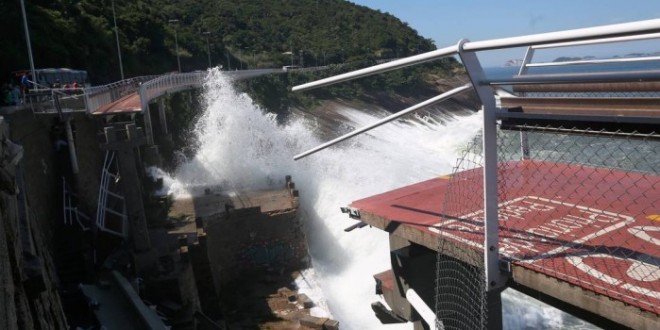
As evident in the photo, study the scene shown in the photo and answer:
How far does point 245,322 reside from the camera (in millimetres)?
12078

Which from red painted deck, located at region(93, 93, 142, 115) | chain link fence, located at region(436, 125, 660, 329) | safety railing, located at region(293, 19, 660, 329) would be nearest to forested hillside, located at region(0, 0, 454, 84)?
red painted deck, located at region(93, 93, 142, 115)

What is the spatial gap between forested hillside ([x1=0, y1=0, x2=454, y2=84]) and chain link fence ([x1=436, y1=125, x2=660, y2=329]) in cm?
2190

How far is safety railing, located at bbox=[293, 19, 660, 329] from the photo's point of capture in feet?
7.72

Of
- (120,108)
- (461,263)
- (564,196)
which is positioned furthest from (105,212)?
(564,196)

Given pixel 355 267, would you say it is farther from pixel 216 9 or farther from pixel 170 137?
pixel 216 9

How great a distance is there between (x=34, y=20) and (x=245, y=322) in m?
19.0

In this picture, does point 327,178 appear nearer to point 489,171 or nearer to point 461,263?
point 461,263

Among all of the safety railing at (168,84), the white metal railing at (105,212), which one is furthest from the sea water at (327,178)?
the white metal railing at (105,212)

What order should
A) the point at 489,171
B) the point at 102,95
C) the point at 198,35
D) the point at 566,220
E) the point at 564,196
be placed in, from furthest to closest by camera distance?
the point at 198,35
the point at 102,95
the point at 564,196
the point at 566,220
the point at 489,171

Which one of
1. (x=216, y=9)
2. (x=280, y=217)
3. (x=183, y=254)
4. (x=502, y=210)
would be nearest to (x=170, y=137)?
(x=280, y=217)

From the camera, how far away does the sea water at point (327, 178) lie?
1304 cm

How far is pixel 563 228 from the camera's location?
335 centimetres

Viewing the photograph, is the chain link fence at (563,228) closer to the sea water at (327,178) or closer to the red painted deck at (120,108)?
the sea water at (327,178)

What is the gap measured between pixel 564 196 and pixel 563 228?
0.70 metres
